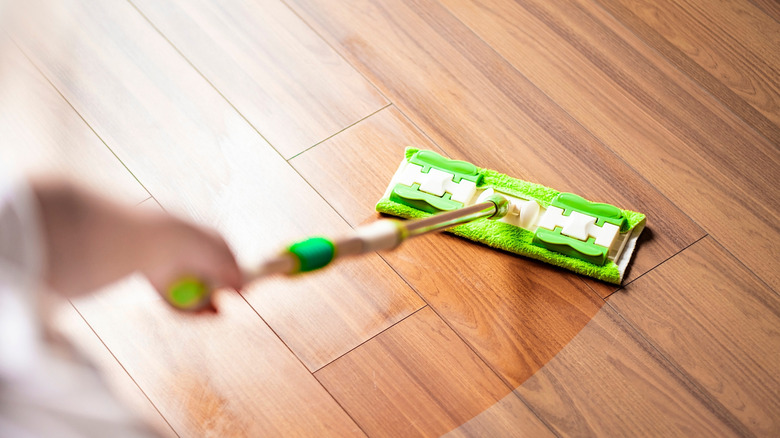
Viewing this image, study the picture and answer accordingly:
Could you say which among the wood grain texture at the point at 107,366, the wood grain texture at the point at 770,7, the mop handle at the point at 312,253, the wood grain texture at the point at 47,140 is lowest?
the wood grain texture at the point at 47,140

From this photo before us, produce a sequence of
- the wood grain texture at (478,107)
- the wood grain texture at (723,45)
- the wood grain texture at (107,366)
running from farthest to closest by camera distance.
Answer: the wood grain texture at (723,45)
the wood grain texture at (478,107)
the wood grain texture at (107,366)

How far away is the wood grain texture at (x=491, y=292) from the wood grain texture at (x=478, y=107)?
2.6 inches

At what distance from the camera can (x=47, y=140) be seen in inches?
47.5

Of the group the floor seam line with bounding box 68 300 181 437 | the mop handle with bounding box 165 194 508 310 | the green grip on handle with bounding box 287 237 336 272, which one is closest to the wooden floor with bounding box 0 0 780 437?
the floor seam line with bounding box 68 300 181 437

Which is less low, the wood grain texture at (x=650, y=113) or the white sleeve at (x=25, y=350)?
the wood grain texture at (x=650, y=113)

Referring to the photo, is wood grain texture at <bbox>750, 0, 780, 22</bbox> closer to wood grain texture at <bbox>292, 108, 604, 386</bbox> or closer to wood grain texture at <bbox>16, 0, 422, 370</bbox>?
wood grain texture at <bbox>292, 108, 604, 386</bbox>

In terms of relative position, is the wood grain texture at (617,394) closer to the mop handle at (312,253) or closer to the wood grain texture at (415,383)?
the wood grain texture at (415,383)

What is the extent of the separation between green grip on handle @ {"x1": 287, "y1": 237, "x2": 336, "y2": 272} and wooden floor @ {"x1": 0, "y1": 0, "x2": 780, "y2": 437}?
338 mm

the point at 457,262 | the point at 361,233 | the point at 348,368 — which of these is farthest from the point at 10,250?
the point at 457,262

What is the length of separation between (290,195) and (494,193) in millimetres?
296

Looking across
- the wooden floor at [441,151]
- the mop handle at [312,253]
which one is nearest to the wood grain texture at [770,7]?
the wooden floor at [441,151]

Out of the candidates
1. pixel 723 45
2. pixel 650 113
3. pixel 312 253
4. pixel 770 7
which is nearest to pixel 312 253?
pixel 312 253

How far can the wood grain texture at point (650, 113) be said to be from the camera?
1.15 meters

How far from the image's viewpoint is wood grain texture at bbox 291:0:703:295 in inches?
45.7
